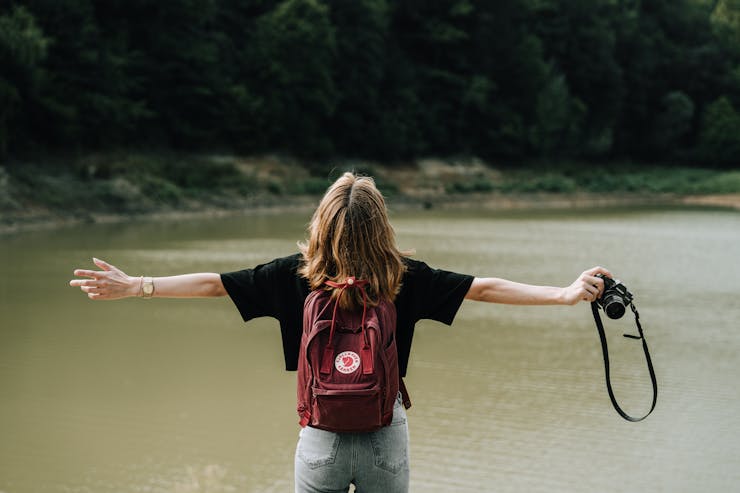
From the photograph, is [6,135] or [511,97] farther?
[511,97]

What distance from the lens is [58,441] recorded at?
7.01m

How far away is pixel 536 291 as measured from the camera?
3.10m

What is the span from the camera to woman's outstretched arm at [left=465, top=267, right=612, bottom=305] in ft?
9.84

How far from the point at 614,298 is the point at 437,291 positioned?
0.53 meters

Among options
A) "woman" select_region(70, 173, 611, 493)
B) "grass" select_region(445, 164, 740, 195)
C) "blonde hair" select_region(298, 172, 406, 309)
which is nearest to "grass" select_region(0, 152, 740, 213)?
"grass" select_region(445, 164, 740, 195)

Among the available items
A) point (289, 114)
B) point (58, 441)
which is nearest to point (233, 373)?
point (58, 441)

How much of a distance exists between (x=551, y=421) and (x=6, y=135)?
86.3ft

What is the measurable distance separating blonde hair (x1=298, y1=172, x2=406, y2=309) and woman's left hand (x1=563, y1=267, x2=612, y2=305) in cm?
57

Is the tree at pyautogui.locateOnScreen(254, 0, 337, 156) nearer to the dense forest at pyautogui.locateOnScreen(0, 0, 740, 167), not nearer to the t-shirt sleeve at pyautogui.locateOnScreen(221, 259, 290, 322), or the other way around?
the dense forest at pyautogui.locateOnScreen(0, 0, 740, 167)

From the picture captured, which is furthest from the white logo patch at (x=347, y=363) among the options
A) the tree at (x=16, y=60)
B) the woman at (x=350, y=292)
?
the tree at (x=16, y=60)

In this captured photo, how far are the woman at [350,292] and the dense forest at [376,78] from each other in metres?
28.4

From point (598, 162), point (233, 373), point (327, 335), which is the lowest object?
point (598, 162)

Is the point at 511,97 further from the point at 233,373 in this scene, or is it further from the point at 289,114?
the point at 233,373

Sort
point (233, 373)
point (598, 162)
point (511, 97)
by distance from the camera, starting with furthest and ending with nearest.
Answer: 1. point (598, 162)
2. point (511, 97)
3. point (233, 373)
